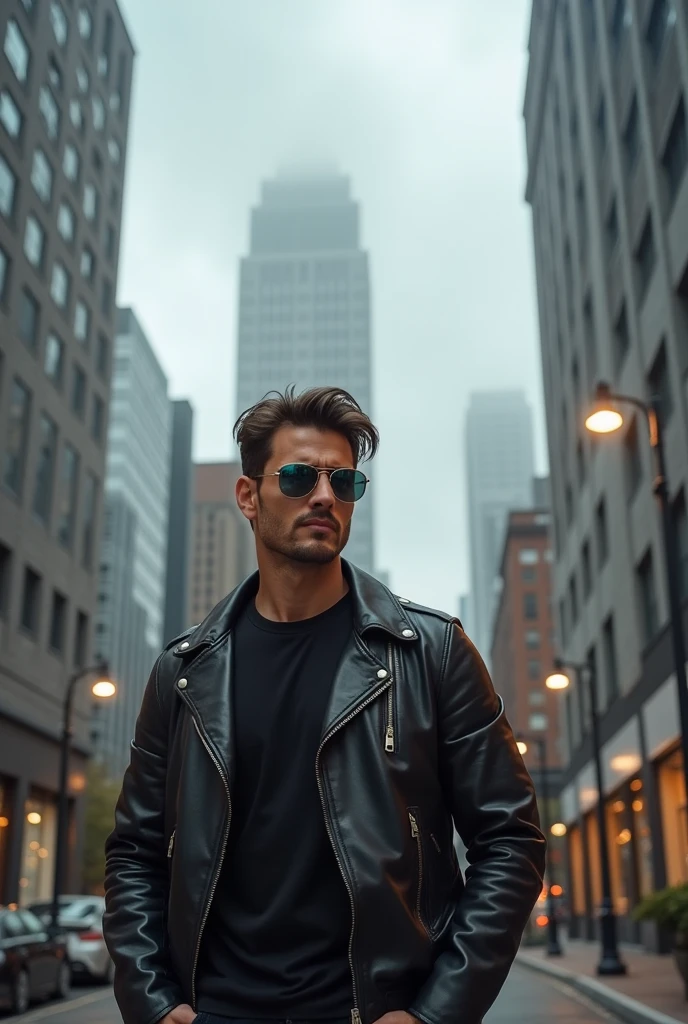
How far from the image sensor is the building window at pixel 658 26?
25969 millimetres

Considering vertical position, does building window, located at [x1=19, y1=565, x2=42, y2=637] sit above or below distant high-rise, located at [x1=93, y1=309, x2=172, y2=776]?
below

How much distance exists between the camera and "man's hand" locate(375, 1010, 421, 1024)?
249cm

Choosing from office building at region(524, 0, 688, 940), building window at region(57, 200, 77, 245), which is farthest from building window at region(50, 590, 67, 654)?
office building at region(524, 0, 688, 940)

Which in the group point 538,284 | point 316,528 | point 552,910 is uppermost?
point 538,284

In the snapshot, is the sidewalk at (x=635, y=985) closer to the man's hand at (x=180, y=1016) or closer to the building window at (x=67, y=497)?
the man's hand at (x=180, y=1016)

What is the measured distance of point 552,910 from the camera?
3138cm

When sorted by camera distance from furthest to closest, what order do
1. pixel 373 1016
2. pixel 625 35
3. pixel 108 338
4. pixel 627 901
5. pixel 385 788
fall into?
pixel 108 338 → pixel 627 901 → pixel 625 35 → pixel 385 788 → pixel 373 1016

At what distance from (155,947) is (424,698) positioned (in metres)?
0.90

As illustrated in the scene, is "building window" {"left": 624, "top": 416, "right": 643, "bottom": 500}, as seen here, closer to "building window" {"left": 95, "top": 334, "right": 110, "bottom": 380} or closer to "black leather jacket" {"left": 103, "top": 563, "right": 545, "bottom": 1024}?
"building window" {"left": 95, "top": 334, "right": 110, "bottom": 380}

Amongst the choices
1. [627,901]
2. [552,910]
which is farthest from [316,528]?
[627,901]

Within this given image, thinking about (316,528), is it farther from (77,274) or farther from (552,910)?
(77,274)

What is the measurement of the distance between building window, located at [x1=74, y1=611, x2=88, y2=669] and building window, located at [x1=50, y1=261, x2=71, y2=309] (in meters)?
11.1

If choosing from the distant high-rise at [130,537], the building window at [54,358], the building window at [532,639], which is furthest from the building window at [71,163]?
the building window at [532,639]

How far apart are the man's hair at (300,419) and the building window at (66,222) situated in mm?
38960
